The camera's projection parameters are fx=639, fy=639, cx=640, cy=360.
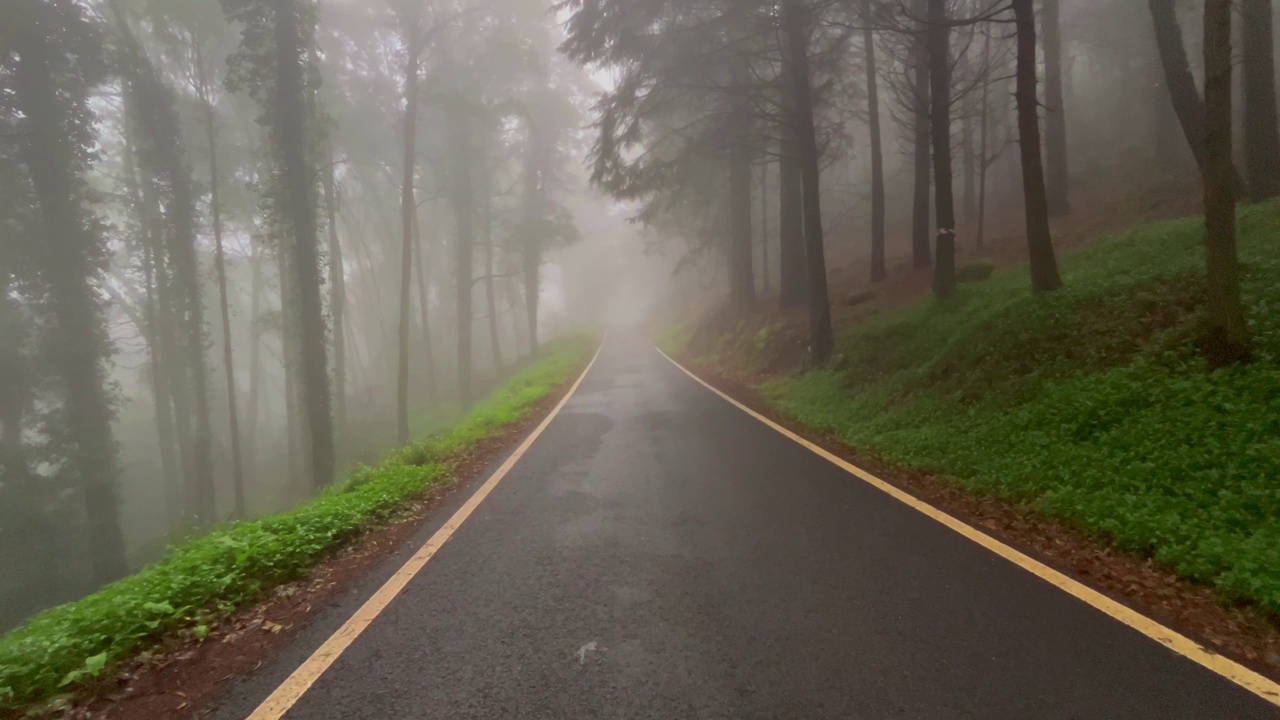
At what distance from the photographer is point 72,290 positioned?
16.8m

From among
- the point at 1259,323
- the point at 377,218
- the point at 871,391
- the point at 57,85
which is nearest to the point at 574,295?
the point at 377,218

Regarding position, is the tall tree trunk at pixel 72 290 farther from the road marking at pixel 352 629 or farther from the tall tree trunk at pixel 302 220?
the road marking at pixel 352 629

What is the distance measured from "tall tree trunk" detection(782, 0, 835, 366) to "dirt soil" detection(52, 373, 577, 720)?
34.8 ft

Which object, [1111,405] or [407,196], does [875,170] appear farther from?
[407,196]

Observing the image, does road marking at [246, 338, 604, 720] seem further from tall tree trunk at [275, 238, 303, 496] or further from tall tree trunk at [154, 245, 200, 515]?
tall tree trunk at [154, 245, 200, 515]

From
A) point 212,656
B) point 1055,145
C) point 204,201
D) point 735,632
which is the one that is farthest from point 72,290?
point 1055,145

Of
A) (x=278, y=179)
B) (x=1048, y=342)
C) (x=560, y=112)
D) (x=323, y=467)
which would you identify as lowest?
(x=323, y=467)

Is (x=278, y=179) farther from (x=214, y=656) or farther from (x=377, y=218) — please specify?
(x=377, y=218)

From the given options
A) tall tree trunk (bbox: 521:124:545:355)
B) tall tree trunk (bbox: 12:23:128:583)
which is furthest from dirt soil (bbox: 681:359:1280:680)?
tall tree trunk (bbox: 521:124:545:355)

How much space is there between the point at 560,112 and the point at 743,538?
27800 millimetres

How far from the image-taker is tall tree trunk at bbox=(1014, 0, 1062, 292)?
9117mm

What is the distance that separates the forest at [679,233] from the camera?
19.3 ft

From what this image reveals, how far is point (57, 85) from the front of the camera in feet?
52.7

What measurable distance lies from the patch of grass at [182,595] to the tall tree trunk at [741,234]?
16048 millimetres
